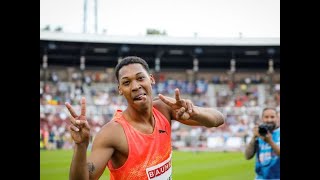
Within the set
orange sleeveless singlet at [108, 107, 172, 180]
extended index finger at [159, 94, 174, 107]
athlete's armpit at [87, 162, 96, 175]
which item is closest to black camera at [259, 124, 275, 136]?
orange sleeveless singlet at [108, 107, 172, 180]

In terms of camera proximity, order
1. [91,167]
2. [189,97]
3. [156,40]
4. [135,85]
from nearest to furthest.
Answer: [91,167] < [135,85] < [189,97] < [156,40]

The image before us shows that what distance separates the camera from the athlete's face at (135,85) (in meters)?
4.22

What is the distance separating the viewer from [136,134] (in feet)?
14.0

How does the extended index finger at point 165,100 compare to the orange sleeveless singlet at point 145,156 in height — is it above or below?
above

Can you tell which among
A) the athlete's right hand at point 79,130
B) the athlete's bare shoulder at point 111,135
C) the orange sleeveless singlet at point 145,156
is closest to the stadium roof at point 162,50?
the orange sleeveless singlet at point 145,156

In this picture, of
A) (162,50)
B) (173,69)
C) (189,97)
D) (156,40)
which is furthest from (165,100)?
(173,69)

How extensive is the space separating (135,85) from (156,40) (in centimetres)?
2879

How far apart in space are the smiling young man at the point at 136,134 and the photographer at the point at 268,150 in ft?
12.1

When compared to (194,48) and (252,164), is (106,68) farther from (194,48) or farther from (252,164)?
(252,164)

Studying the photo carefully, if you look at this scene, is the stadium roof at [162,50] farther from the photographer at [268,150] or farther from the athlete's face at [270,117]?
the athlete's face at [270,117]

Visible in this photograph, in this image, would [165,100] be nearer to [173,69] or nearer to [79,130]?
[79,130]

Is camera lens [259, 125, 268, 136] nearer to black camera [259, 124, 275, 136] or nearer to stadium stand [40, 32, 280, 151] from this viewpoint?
black camera [259, 124, 275, 136]
